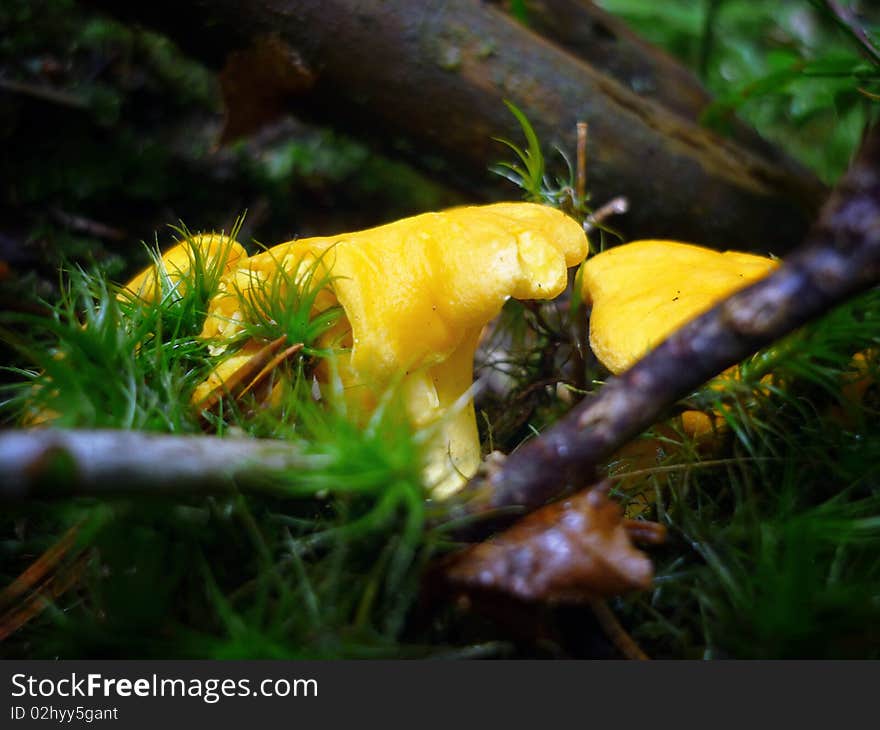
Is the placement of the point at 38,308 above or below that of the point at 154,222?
above

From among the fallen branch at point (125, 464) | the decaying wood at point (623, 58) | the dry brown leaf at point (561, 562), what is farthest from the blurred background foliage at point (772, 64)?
the fallen branch at point (125, 464)

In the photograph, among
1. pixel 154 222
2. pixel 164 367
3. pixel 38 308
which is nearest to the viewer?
pixel 164 367

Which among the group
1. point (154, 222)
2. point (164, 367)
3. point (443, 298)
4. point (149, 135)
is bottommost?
point (154, 222)

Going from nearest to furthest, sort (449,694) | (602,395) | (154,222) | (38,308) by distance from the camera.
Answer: (449,694) → (602,395) → (38,308) → (154,222)

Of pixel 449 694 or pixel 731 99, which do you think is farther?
pixel 731 99

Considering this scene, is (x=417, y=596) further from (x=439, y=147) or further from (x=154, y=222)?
(x=154, y=222)

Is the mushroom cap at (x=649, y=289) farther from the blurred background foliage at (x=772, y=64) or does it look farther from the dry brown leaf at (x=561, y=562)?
→ the blurred background foliage at (x=772, y=64)

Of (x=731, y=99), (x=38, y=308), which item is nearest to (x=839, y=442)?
(x=731, y=99)
